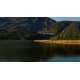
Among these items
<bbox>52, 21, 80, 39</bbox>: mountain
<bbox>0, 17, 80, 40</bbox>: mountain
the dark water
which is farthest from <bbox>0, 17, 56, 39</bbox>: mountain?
<bbox>52, 21, 80, 39</bbox>: mountain

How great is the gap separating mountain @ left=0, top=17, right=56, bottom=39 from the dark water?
139 mm

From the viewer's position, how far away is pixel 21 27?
4.85 m

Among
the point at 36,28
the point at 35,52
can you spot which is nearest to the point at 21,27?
the point at 36,28

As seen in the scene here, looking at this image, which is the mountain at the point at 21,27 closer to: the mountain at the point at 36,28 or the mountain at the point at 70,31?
the mountain at the point at 36,28

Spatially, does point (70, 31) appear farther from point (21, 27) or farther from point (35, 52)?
point (21, 27)

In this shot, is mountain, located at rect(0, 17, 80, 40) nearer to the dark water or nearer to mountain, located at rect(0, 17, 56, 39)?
mountain, located at rect(0, 17, 56, 39)

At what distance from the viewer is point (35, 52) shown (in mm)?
4750

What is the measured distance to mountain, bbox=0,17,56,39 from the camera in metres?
4.77

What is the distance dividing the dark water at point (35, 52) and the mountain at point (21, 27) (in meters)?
0.14

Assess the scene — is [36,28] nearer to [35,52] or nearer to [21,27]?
[21,27]

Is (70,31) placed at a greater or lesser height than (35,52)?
greater

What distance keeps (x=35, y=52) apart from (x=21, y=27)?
56cm

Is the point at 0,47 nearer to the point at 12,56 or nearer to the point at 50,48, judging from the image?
the point at 12,56
